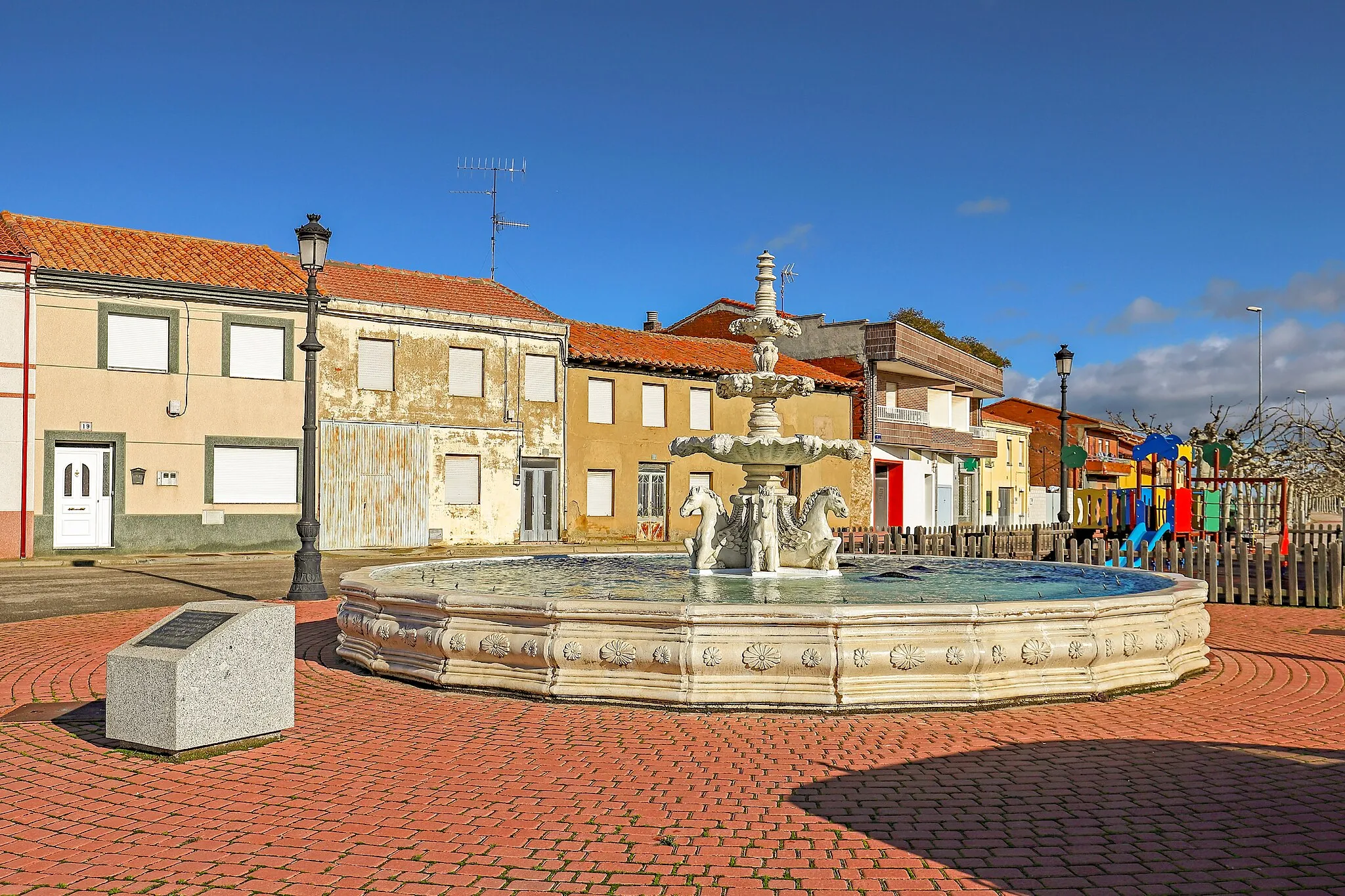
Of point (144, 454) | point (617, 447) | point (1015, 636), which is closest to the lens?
point (1015, 636)

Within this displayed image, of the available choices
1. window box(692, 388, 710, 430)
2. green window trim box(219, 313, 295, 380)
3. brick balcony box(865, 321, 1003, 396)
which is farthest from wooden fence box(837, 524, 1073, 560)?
brick balcony box(865, 321, 1003, 396)

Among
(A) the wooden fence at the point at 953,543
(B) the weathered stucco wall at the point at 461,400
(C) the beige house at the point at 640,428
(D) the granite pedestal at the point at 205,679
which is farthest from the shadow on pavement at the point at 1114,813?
(C) the beige house at the point at 640,428

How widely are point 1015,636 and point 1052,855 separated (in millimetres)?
3011

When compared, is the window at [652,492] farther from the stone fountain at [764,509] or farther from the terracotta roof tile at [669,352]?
the stone fountain at [764,509]

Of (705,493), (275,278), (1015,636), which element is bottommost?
(1015,636)

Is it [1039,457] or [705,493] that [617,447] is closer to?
[705,493]

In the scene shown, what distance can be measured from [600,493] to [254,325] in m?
11.3

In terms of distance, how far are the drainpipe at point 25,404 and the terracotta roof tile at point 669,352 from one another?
46.2 ft

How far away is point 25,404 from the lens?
22.4m

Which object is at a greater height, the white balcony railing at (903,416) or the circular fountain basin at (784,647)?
the white balcony railing at (903,416)

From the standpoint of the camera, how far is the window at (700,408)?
34.1 meters

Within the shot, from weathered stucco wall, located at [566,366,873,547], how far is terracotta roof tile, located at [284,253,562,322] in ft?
9.70

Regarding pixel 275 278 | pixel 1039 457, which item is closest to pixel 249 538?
pixel 275 278

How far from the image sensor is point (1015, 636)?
23.2 ft
